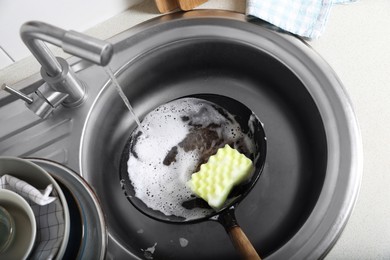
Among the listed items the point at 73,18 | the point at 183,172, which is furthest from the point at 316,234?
the point at 73,18

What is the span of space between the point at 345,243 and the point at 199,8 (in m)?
0.56

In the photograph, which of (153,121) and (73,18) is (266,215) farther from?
(73,18)

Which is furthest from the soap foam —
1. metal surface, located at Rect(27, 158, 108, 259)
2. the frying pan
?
metal surface, located at Rect(27, 158, 108, 259)

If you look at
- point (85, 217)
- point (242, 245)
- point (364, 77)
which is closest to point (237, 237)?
point (242, 245)

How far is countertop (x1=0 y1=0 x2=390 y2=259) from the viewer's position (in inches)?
23.0

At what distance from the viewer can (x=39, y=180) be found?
0.57m

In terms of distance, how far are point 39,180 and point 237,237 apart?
1.07ft

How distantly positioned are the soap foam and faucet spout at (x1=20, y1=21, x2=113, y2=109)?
0.16 meters

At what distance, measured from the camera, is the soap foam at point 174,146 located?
74cm

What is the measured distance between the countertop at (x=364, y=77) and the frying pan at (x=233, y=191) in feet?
0.49

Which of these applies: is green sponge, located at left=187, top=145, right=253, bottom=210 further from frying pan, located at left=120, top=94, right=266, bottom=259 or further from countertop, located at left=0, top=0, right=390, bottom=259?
countertop, located at left=0, top=0, right=390, bottom=259

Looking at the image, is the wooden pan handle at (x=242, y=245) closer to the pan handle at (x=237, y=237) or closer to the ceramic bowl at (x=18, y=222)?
the pan handle at (x=237, y=237)

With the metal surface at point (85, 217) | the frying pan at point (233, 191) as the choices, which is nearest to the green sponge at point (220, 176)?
the frying pan at point (233, 191)

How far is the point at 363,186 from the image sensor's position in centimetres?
61
